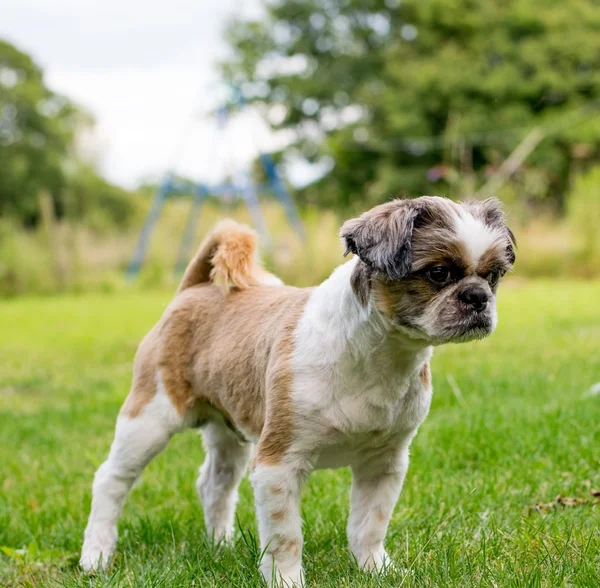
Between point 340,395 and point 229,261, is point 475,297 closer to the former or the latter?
point 340,395

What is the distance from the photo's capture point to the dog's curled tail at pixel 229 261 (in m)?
3.81

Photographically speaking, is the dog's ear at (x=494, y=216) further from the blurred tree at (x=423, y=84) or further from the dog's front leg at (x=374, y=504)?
the blurred tree at (x=423, y=84)

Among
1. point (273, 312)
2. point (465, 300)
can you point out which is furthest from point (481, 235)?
point (273, 312)

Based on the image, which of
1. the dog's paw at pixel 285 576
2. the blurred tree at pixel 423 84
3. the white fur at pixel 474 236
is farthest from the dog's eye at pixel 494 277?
the blurred tree at pixel 423 84

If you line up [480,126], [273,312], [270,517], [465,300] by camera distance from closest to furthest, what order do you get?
[465,300]
[270,517]
[273,312]
[480,126]

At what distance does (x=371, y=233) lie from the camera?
2.68 metres

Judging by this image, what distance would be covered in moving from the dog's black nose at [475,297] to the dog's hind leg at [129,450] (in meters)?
1.54

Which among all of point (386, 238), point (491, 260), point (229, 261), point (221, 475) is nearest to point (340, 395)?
point (386, 238)

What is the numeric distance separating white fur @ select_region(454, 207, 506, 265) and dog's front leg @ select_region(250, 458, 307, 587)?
99 centimetres

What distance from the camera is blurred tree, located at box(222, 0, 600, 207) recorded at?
31.2 meters

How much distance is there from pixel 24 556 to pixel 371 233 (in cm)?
207

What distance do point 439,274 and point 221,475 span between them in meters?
1.76

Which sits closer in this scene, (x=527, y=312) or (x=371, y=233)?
(x=371, y=233)

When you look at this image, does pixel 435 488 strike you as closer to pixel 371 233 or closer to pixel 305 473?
pixel 305 473
